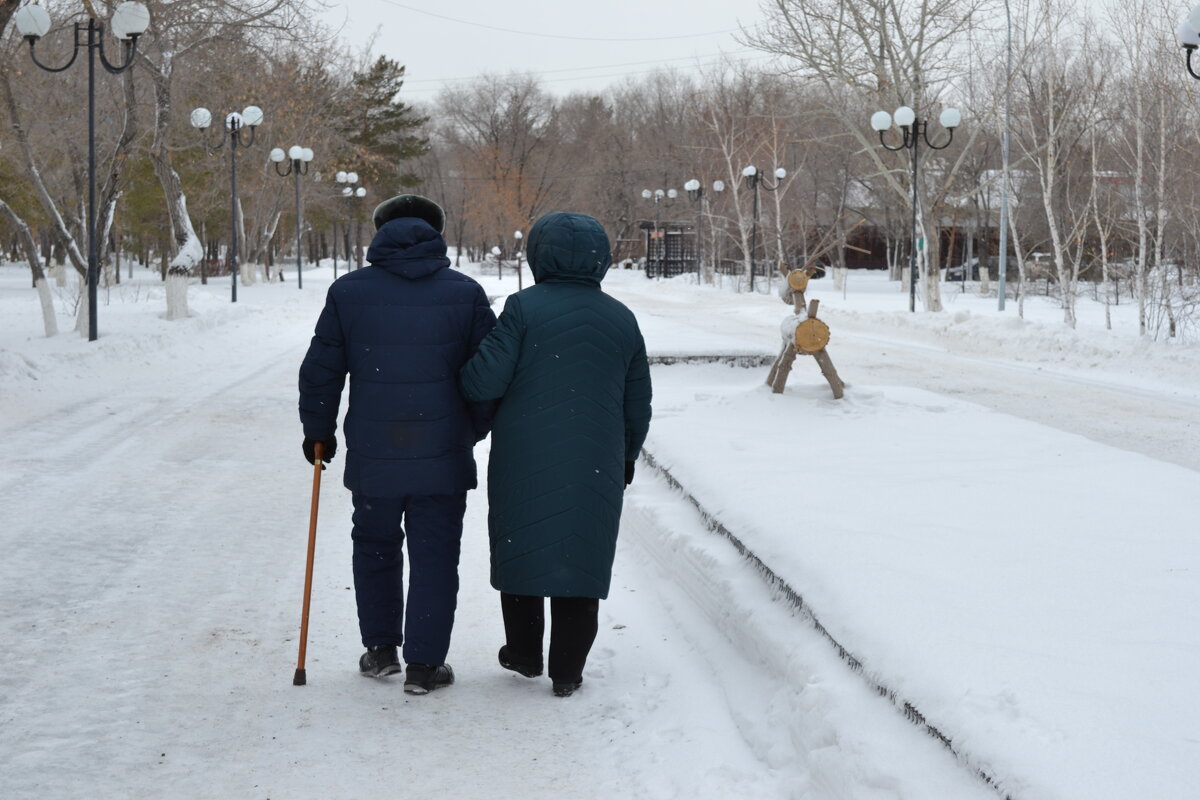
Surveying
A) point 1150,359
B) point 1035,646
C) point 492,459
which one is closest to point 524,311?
point 492,459

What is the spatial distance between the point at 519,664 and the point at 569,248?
1561mm

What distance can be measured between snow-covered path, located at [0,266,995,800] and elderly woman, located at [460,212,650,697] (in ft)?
1.79

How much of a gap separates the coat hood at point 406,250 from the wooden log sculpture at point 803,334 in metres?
6.51

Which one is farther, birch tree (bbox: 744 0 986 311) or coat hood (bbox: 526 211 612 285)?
birch tree (bbox: 744 0 986 311)

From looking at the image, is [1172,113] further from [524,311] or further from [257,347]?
[524,311]

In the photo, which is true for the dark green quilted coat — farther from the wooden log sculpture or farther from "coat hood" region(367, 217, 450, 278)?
the wooden log sculpture

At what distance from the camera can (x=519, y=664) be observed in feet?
15.5

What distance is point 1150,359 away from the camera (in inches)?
639

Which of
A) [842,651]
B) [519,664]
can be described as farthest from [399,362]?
[842,651]

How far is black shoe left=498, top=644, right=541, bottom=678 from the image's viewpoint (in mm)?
4711

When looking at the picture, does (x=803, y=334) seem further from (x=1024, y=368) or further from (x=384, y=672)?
A: (x=1024, y=368)

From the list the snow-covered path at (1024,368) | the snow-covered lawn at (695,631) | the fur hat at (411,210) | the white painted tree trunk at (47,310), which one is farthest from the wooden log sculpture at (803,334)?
the white painted tree trunk at (47,310)

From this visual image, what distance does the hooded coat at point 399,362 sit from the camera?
4375 millimetres

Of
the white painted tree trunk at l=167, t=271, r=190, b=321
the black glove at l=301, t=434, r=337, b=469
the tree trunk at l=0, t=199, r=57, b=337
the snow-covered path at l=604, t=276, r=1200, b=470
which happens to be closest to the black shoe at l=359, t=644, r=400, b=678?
the black glove at l=301, t=434, r=337, b=469
